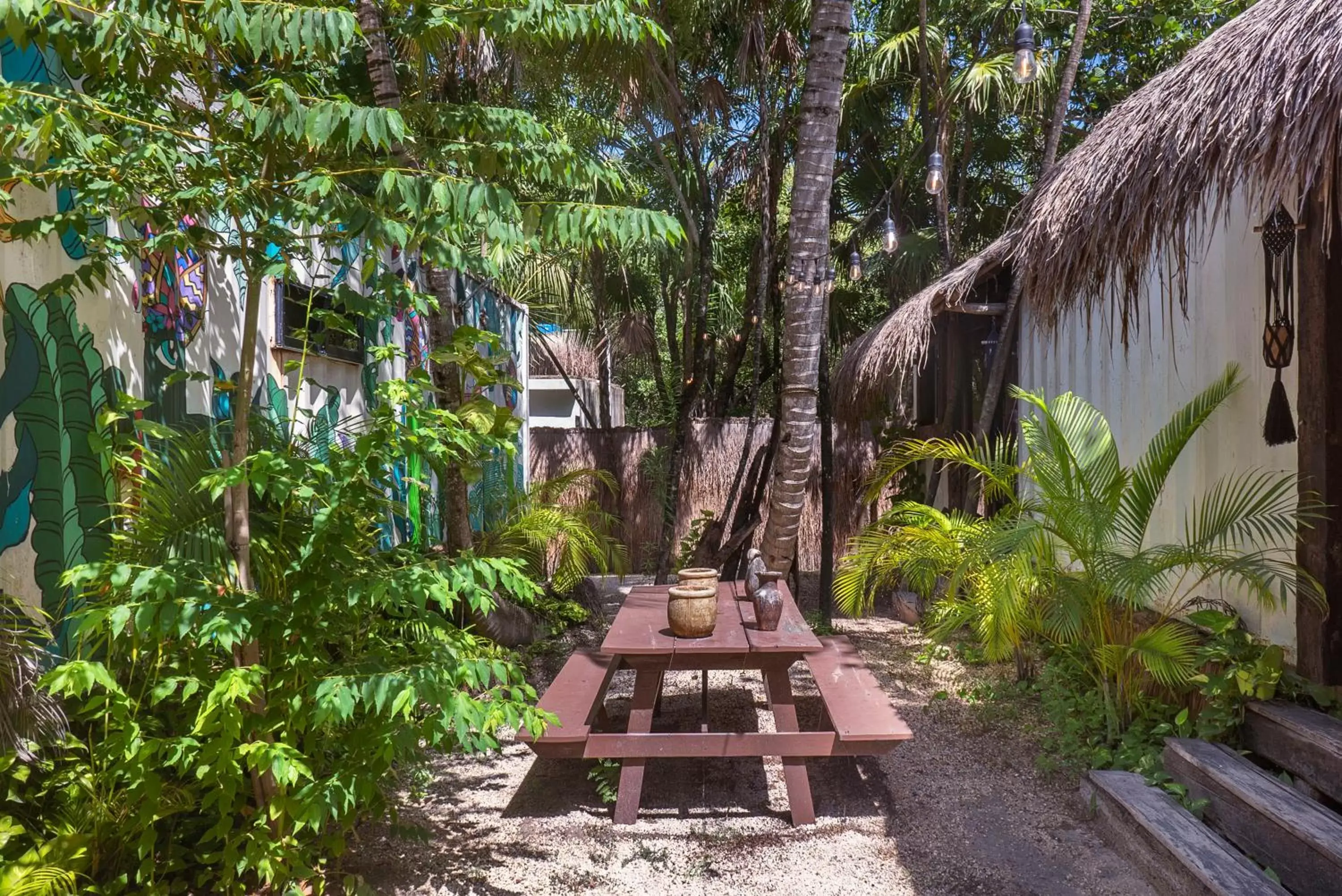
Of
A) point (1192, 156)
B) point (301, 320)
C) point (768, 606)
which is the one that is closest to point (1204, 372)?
point (1192, 156)

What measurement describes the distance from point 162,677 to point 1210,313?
4464 mm

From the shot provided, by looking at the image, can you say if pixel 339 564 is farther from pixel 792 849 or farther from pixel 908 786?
pixel 908 786

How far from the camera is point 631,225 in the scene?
2.45 meters

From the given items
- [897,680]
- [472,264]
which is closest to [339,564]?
[472,264]

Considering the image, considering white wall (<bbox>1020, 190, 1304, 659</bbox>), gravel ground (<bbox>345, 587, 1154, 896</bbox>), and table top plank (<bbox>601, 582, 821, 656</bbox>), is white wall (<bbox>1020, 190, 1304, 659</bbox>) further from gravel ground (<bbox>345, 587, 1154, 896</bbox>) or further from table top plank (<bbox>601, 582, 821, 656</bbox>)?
table top plank (<bbox>601, 582, 821, 656</bbox>)

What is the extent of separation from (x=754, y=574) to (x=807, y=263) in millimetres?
1898

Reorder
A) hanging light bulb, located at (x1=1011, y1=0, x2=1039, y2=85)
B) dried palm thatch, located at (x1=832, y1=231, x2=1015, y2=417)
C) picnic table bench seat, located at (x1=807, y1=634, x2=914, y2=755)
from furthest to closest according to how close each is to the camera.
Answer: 1. dried palm thatch, located at (x1=832, y1=231, x2=1015, y2=417)
2. hanging light bulb, located at (x1=1011, y1=0, x2=1039, y2=85)
3. picnic table bench seat, located at (x1=807, y1=634, x2=914, y2=755)

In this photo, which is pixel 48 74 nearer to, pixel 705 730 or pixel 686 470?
pixel 705 730

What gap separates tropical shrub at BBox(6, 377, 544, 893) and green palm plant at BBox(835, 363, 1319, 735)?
2.40m

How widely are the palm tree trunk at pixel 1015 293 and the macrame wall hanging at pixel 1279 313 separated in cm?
249

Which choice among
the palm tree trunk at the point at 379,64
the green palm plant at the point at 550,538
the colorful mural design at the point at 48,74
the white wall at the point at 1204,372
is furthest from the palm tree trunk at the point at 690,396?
the colorful mural design at the point at 48,74

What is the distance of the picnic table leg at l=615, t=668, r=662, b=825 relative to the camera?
11.2ft

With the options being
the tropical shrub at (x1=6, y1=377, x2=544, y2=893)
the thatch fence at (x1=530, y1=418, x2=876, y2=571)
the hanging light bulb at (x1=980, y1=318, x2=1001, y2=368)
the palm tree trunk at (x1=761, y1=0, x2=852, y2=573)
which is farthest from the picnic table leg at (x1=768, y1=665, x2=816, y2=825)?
the thatch fence at (x1=530, y1=418, x2=876, y2=571)

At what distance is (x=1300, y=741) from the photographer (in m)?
3.05
